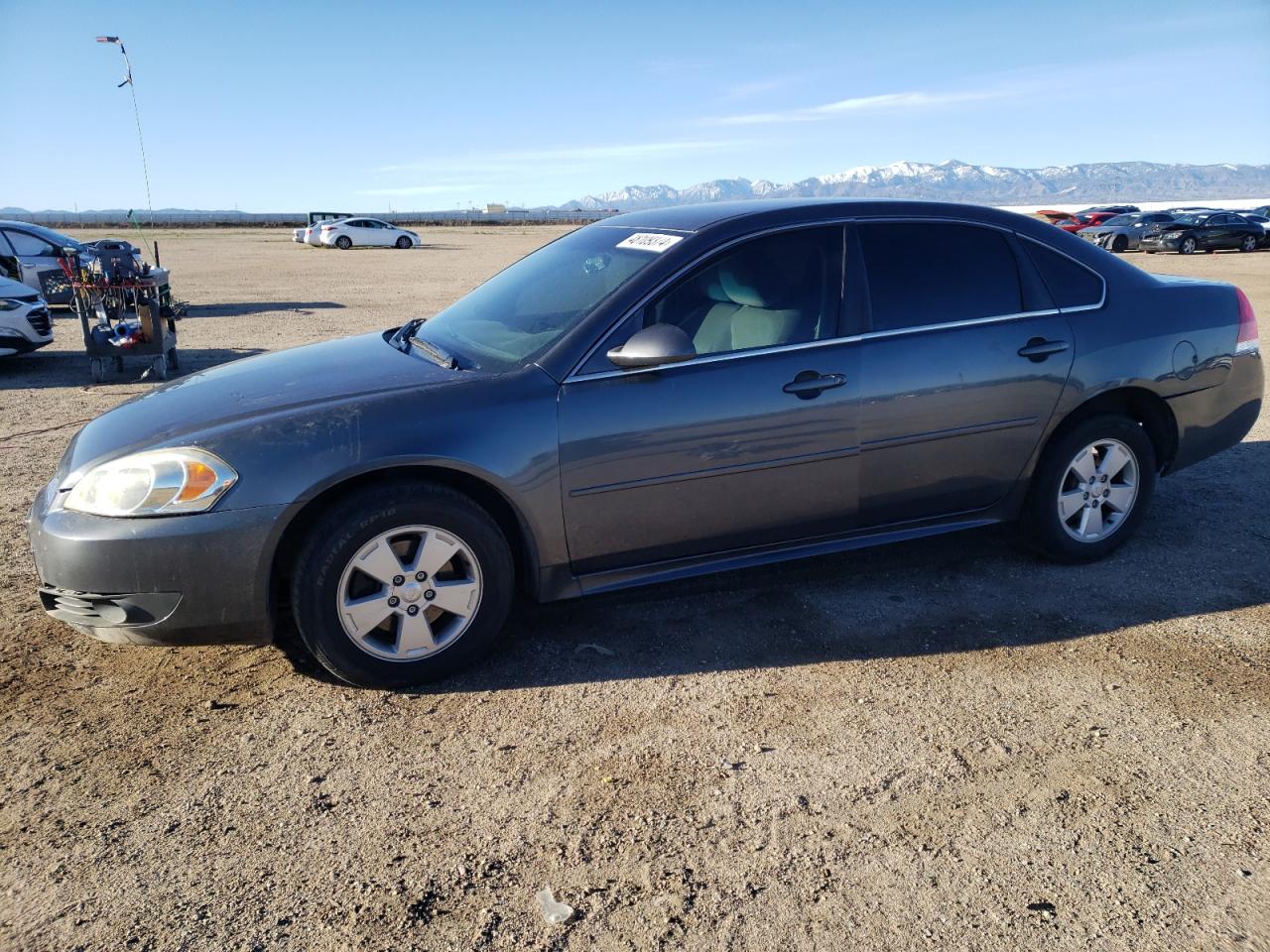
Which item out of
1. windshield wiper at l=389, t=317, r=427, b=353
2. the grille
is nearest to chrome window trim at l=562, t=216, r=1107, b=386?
windshield wiper at l=389, t=317, r=427, b=353

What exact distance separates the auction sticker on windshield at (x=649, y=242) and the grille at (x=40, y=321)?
30.3 feet

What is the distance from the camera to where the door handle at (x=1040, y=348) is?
4.24 meters

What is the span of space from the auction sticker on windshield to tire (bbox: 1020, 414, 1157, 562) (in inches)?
79.5

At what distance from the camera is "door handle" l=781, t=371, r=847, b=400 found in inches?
150

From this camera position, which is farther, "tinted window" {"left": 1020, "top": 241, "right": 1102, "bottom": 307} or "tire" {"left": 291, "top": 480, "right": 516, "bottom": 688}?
"tinted window" {"left": 1020, "top": 241, "right": 1102, "bottom": 307}

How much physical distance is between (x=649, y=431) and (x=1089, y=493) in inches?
91.9

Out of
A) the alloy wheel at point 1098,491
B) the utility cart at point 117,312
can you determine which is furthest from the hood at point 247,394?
the utility cart at point 117,312

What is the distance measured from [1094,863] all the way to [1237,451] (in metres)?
5.19

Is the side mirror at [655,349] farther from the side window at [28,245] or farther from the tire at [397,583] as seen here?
the side window at [28,245]

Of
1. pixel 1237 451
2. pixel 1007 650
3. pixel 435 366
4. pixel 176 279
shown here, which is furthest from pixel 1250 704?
pixel 176 279

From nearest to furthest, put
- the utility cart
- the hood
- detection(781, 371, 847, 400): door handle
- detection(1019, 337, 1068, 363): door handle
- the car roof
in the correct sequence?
the hood, detection(781, 371, 847, 400): door handle, the car roof, detection(1019, 337, 1068, 363): door handle, the utility cart

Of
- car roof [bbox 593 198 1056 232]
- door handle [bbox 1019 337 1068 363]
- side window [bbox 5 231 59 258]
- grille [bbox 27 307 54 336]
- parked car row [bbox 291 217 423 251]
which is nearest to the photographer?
Answer: car roof [bbox 593 198 1056 232]

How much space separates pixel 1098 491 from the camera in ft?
14.9

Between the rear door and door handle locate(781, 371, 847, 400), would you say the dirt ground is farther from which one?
door handle locate(781, 371, 847, 400)
